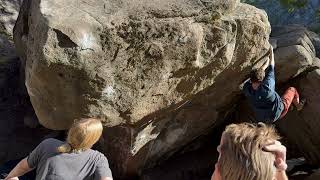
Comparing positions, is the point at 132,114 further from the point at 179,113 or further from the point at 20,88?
the point at 20,88

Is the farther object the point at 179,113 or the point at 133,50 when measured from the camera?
the point at 179,113

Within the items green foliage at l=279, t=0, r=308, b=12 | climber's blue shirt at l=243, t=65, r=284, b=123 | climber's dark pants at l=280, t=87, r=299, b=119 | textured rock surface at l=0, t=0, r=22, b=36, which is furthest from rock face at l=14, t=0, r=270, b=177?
green foliage at l=279, t=0, r=308, b=12

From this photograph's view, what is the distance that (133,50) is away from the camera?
559cm

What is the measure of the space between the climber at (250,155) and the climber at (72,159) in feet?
5.09

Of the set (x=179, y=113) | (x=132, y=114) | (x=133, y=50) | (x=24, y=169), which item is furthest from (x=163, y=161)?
(x=24, y=169)

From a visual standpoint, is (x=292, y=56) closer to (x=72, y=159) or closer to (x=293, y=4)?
(x=293, y=4)

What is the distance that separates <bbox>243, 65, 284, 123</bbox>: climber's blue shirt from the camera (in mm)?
6355

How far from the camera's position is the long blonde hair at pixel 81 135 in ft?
13.1

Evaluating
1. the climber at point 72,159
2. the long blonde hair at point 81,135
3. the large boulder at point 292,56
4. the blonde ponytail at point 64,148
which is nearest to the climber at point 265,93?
the large boulder at point 292,56

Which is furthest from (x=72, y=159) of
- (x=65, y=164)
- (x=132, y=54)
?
(x=132, y=54)

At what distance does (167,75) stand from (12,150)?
319cm

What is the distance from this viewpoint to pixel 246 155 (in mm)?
2607

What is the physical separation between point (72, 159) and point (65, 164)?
0.07 meters

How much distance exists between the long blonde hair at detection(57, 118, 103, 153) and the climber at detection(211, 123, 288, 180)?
151 centimetres
